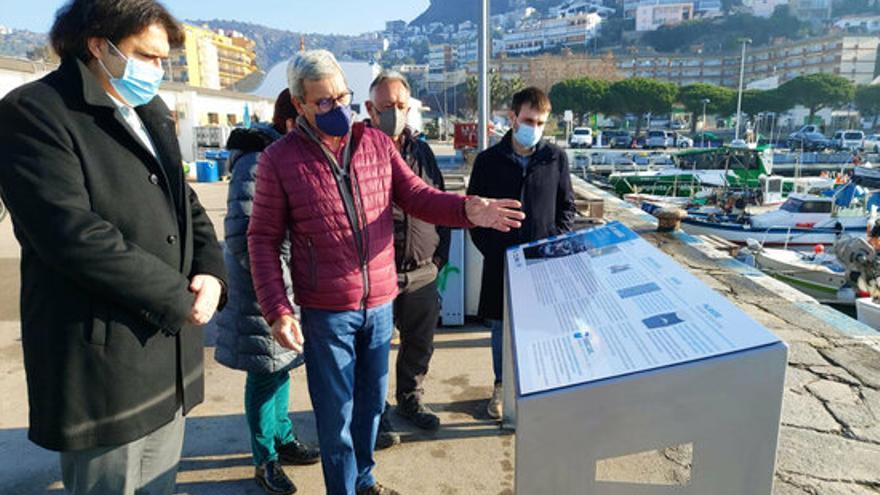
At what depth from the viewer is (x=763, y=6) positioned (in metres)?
136

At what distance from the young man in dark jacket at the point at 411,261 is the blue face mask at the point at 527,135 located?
1.61ft

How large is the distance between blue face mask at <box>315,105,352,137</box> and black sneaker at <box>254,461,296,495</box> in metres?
1.53

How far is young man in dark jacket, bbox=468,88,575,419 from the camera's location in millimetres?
3117

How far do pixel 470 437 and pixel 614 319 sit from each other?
5.39ft

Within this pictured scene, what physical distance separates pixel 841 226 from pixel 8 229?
687 inches

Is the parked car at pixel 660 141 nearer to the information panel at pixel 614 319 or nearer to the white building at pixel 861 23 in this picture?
the information panel at pixel 614 319

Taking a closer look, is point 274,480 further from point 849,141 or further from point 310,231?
point 849,141

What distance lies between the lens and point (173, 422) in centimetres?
177

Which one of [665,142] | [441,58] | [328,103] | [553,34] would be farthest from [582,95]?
[441,58]

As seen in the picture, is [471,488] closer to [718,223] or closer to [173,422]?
[173,422]

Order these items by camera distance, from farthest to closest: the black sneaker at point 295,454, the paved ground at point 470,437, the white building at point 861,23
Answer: the white building at point 861,23 < the black sneaker at point 295,454 < the paved ground at point 470,437

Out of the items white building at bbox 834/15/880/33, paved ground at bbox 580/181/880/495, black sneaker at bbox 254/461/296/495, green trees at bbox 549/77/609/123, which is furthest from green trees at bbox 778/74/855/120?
black sneaker at bbox 254/461/296/495

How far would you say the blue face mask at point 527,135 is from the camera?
310 cm

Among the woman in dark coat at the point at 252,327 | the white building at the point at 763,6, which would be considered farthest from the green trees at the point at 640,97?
the white building at the point at 763,6
